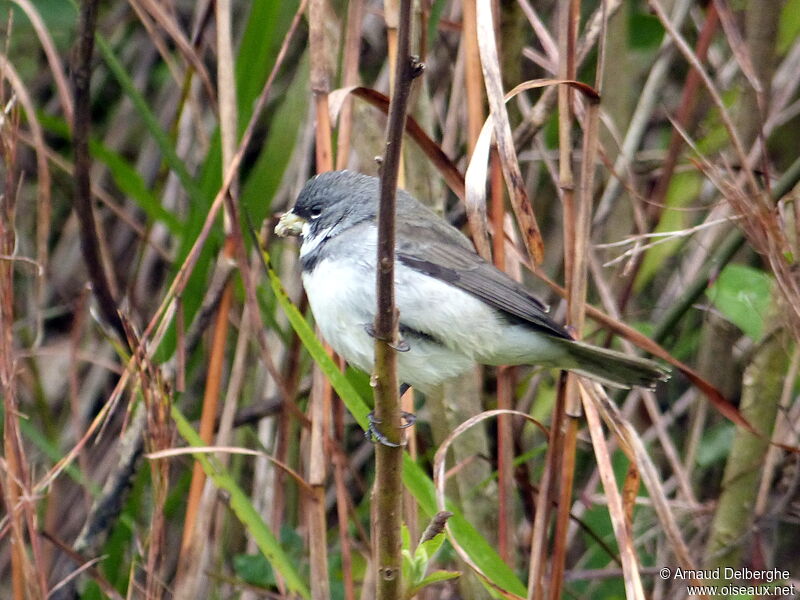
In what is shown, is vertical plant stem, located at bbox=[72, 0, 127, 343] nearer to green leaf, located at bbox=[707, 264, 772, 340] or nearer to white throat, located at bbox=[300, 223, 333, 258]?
white throat, located at bbox=[300, 223, 333, 258]

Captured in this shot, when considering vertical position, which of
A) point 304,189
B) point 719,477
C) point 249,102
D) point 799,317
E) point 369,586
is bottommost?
point 369,586

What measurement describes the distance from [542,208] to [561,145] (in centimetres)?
188

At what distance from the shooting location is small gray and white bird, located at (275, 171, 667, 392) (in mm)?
2576

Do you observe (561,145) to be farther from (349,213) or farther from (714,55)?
(714,55)

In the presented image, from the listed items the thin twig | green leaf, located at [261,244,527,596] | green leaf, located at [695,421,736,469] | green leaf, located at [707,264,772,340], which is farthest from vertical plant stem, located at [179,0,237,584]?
green leaf, located at [695,421,736,469]

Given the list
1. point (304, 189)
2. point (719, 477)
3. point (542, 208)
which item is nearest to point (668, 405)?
point (719, 477)

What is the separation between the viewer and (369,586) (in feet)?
9.76

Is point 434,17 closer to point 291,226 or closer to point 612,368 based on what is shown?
point 291,226

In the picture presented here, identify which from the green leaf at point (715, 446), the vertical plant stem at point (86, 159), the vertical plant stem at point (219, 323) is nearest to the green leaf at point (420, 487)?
the vertical plant stem at point (219, 323)

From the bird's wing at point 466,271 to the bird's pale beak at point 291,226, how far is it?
0.36 meters

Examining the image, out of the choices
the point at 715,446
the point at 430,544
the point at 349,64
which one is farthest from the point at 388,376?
the point at 715,446

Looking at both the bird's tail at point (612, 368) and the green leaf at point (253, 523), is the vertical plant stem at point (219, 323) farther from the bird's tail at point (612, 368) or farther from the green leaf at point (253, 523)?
the bird's tail at point (612, 368)

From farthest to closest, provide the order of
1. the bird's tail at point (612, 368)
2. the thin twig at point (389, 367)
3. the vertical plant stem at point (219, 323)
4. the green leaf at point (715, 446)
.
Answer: the green leaf at point (715, 446), the vertical plant stem at point (219, 323), the bird's tail at point (612, 368), the thin twig at point (389, 367)

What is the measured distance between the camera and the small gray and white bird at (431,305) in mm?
2576
